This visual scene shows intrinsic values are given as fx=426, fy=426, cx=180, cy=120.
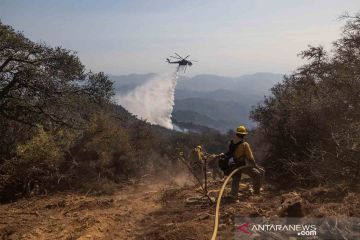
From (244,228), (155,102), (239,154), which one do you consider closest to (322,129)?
(239,154)

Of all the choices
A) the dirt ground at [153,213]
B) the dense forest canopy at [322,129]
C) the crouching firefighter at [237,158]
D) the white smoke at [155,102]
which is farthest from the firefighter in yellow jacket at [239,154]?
the white smoke at [155,102]

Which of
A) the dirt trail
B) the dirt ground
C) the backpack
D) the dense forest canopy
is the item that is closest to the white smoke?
the dense forest canopy

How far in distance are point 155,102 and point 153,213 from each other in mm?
88414

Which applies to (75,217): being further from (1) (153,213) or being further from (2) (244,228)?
(2) (244,228)

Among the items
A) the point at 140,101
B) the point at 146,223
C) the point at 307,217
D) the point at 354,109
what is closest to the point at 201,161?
the point at 146,223

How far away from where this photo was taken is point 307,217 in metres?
8.46

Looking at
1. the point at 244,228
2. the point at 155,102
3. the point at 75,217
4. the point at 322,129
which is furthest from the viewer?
the point at 155,102

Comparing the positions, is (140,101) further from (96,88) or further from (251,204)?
(251,204)

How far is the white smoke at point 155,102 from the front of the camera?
290 ft

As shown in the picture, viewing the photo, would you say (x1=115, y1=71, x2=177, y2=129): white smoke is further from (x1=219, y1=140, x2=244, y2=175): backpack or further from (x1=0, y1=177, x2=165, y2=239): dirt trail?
(x1=219, y1=140, x2=244, y2=175): backpack

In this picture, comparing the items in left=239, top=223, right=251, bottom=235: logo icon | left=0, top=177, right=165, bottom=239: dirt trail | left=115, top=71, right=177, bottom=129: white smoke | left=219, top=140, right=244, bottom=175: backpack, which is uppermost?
left=115, top=71, right=177, bottom=129: white smoke

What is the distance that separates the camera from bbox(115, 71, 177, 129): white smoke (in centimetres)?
8850

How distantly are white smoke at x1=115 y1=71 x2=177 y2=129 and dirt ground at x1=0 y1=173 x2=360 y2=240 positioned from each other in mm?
69926

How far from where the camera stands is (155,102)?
3920 inches
